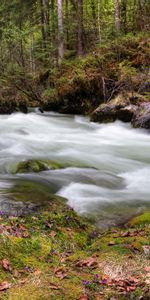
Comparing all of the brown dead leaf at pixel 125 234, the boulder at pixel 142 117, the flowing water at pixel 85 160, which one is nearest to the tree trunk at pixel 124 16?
the flowing water at pixel 85 160

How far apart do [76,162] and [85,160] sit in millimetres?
491

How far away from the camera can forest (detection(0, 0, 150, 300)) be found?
12.1 feet

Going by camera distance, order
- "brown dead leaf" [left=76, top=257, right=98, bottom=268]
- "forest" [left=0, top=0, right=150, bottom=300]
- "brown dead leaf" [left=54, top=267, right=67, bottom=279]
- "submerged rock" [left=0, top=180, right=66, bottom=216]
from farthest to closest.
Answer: "submerged rock" [left=0, top=180, right=66, bottom=216] < "brown dead leaf" [left=76, top=257, right=98, bottom=268] < "forest" [left=0, top=0, right=150, bottom=300] < "brown dead leaf" [left=54, top=267, right=67, bottom=279]

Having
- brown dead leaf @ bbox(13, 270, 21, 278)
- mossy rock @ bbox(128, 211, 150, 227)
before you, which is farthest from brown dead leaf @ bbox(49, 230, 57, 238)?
mossy rock @ bbox(128, 211, 150, 227)

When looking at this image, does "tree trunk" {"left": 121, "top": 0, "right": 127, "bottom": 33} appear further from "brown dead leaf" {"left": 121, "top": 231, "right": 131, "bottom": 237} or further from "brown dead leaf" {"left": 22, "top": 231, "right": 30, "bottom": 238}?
"brown dead leaf" {"left": 22, "top": 231, "right": 30, "bottom": 238}

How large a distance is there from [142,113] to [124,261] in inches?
411

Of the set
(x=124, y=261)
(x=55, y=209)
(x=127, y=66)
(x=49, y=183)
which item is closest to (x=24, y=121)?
(x=127, y=66)

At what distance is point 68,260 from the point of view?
160 inches

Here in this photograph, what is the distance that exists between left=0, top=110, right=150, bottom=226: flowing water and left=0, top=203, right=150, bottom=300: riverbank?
751 millimetres

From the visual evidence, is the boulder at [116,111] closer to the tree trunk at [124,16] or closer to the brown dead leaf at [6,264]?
the tree trunk at [124,16]

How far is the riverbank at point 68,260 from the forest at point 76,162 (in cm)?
1

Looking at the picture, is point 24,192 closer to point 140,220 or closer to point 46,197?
point 46,197

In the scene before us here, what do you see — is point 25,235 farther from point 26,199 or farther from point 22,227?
point 26,199

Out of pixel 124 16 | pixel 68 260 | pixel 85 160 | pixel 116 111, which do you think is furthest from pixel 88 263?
pixel 124 16
